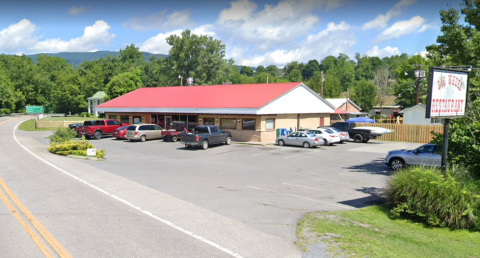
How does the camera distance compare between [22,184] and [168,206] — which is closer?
[168,206]

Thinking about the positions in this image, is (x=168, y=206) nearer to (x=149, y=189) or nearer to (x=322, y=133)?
(x=149, y=189)

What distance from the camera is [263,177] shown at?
17.5 m

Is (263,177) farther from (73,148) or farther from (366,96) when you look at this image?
(366,96)

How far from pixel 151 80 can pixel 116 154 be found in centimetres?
6665

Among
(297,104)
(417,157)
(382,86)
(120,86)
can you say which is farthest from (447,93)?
(382,86)

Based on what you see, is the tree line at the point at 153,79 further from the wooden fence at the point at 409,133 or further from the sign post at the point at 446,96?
the sign post at the point at 446,96

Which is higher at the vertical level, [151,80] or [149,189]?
[151,80]

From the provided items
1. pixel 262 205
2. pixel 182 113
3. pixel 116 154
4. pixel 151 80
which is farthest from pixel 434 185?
pixel 151 80

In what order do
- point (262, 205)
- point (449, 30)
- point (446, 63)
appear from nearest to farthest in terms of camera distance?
point (262, 205), point (449, 30), point (446, 63)

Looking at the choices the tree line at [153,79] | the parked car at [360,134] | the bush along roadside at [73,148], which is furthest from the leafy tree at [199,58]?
the bush along roadside at [73,148]

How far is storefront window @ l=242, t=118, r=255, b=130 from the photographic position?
34.7 meters

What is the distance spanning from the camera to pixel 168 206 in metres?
11.0

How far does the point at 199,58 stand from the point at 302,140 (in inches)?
1977

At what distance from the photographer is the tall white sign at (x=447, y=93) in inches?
444
